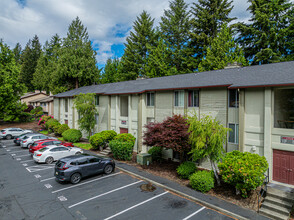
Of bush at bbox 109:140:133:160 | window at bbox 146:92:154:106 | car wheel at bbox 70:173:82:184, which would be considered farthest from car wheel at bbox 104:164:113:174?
window at bbox 146:92:154:106

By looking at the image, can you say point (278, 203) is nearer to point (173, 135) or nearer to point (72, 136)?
point (173, 135)

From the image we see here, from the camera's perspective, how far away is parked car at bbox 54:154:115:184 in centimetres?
1309

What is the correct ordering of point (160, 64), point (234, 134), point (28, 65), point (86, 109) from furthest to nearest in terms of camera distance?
point (28, 65)
point (160, 64)
point (86, 109)
point (234, 134)

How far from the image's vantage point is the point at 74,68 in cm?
4253

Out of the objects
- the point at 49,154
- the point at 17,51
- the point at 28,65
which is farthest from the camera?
the point at 17,51

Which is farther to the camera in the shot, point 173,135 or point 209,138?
point 173,135

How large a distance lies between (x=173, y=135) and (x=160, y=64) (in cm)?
2514

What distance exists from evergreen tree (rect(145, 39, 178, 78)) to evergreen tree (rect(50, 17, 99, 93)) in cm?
1431

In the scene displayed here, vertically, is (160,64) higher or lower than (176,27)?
lower

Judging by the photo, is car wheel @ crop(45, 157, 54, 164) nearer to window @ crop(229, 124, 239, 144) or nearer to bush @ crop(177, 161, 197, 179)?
bush @ crop(177, 161, 197, 179)

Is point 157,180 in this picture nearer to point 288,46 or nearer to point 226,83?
point 226,83

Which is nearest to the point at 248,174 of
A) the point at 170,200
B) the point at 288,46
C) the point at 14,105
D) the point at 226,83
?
the point at 170,200

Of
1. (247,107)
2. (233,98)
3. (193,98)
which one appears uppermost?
(193,98)

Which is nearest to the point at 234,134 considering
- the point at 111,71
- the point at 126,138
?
the point at 126,138
